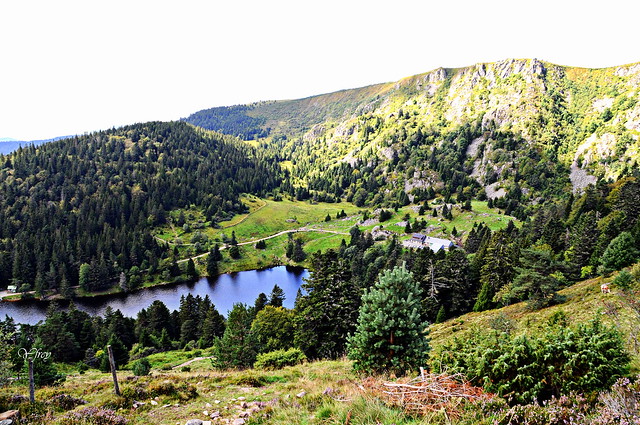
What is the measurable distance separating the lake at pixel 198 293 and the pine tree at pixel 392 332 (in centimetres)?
7894

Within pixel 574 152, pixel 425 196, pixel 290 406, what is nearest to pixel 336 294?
pixel 290 406

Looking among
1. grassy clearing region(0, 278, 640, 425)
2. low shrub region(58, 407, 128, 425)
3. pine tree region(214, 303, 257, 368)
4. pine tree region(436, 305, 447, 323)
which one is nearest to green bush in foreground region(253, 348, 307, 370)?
grassy clearing region(0, 278, 640, 425)

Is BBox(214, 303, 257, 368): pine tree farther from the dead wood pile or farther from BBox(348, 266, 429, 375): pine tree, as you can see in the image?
the dead wood pile

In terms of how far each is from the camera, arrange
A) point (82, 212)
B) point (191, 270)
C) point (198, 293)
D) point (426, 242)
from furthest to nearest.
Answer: point (82, 212)
point (191, 270)
point (426, 242)
point (198, 293)

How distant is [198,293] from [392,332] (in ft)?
332

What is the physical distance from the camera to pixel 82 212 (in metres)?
149

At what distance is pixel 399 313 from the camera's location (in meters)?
15.5

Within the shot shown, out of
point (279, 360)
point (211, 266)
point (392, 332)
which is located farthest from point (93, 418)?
point (211, 266)

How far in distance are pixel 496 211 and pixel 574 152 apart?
86.5 meters

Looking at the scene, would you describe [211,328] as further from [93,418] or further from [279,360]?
[93,418]

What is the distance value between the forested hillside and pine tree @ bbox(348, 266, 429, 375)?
4763 inches

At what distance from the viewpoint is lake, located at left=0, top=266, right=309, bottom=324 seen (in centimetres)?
9188
